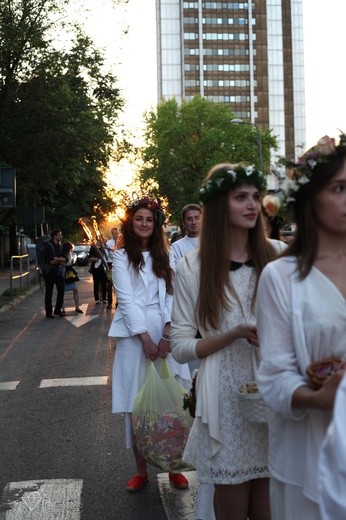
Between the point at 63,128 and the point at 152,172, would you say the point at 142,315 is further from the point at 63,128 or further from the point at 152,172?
the point at 152,172

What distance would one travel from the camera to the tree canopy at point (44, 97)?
89.0 ft

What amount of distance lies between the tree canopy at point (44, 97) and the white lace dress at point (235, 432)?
2391 cm

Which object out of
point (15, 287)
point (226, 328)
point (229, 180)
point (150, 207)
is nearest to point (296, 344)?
point (226, 328)

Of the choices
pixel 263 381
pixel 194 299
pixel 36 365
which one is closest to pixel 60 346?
pixel 36 365

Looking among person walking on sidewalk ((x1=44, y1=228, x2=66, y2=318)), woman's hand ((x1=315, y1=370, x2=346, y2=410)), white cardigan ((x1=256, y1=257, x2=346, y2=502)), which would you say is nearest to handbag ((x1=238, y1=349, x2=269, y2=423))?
white cardigan ((x1=256, y1=257, x2=346, y2=502))

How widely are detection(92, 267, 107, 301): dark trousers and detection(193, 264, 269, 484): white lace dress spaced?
57.5ft

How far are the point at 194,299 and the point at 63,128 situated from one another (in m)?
25.4

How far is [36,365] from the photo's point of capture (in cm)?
1138

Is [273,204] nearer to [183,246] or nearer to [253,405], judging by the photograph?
[253,405]

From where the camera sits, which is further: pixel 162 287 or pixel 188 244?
pixel 188 244

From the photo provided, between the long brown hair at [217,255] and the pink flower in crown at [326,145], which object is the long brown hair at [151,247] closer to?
the long brown hair at [217,255]

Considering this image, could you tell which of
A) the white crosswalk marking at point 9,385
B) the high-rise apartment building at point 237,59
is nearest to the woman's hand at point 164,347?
the white crosswalk marking at point 9,385

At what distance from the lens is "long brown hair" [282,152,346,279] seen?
2.50 meters

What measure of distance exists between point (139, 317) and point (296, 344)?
296 centimetres
